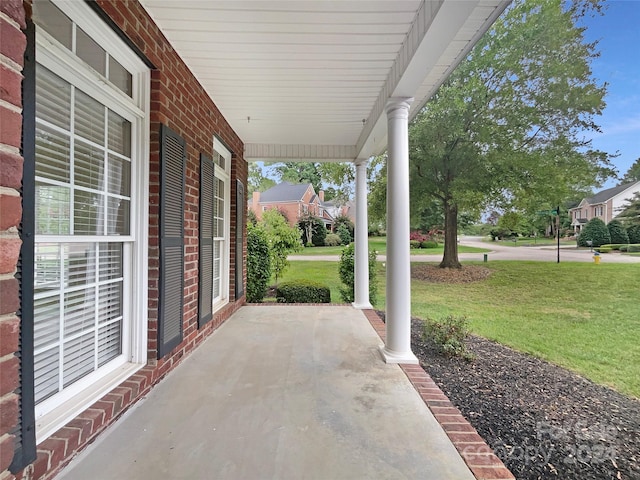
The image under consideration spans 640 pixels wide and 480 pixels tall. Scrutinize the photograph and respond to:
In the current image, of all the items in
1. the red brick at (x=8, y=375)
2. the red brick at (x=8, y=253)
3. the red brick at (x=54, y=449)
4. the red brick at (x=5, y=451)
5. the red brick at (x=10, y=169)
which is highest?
the red brick at (x=10, y=169)

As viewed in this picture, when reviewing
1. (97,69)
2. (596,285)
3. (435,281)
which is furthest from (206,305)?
(596,285)

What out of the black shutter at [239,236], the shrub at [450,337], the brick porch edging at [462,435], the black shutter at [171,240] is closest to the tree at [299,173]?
the black shutter at [239,236]

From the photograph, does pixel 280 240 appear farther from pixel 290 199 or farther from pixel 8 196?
pixel 290 199

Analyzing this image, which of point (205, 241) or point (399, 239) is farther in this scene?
point (205, 241)

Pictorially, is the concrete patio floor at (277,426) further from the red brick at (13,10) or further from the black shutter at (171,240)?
the red brick at (13,10)

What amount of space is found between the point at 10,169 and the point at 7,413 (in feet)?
2.35

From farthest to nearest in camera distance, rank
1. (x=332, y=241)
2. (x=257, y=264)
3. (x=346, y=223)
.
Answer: (x=346, y=223)
(x=332, y=241)
(x=257, y=264)

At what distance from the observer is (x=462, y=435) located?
1.85m

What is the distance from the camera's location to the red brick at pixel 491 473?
152 centimetres

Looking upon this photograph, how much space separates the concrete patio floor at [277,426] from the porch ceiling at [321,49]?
2616mm

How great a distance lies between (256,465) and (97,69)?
2.55 m

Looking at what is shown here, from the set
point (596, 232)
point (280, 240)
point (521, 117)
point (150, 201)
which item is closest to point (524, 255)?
point (596, 232)

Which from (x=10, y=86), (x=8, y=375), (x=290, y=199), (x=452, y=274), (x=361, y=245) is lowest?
(x=452, y=274)

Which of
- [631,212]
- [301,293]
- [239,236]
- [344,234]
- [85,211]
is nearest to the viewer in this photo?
[85,211]
